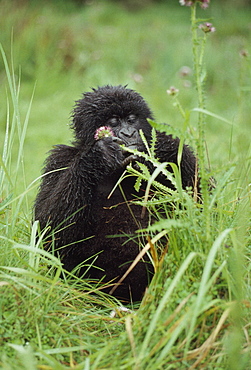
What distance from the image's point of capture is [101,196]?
305 centimetres

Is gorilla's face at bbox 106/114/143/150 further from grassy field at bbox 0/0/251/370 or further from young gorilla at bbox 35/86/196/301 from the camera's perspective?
grassy field at bbox 0/0/251/370

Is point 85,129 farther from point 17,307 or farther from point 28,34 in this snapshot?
point 28,34

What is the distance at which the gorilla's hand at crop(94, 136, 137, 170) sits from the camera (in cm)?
292

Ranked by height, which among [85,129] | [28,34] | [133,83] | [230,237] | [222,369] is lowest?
[222,369]

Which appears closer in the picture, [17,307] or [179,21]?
[17,307]

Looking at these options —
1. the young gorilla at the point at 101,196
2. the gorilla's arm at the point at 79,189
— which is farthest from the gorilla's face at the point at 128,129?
the gorilla's arm at the point at 79,189

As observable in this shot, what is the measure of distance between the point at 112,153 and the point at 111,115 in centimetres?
34

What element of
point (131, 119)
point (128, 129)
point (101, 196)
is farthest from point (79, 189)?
point (131, 119)

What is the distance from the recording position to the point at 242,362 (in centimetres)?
193

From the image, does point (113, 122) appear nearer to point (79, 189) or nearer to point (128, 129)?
point (128, 129)

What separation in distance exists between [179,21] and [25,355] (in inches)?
507

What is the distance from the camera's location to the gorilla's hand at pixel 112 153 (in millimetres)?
2920

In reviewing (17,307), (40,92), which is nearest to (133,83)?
(40,92)

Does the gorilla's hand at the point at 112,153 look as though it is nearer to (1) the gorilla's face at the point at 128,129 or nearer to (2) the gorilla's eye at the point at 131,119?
(1) the gorilla's face at the point at 128,129
